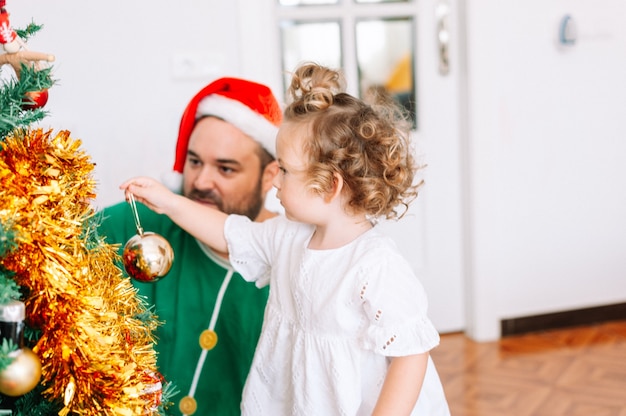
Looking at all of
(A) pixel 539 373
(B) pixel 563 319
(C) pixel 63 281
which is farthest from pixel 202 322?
(B) pixel 563 319

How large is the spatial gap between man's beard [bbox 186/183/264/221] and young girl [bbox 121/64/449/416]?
8.1 inches

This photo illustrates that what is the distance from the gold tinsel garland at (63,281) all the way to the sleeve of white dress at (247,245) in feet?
1.56

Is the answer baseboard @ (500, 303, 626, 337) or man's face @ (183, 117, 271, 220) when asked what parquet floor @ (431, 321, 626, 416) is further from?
man's face @ (183, 117, 271, 220)

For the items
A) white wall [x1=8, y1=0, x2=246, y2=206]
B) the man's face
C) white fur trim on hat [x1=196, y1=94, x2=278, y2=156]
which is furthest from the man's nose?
white wall [x1=8, y1=0, x2=246, y2=206]

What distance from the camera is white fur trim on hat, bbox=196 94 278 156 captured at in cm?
149

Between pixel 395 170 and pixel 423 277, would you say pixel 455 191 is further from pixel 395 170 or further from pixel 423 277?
pixel 395 170

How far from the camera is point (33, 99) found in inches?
32.3

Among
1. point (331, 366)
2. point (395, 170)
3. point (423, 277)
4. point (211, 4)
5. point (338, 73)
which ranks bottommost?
point (423, 277)

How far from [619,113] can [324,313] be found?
88.6 inches

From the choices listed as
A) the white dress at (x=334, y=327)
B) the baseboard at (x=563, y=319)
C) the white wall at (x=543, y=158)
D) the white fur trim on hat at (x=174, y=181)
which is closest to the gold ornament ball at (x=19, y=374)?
the white dress at (x=334, y=327)

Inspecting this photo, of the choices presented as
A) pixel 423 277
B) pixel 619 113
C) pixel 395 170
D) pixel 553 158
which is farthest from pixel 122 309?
pixel 619 113

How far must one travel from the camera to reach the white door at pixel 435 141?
2.74 meters

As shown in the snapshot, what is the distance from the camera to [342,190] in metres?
1.19

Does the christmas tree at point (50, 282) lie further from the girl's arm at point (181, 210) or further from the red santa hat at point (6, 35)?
the girl's arm at point (181, 210)
